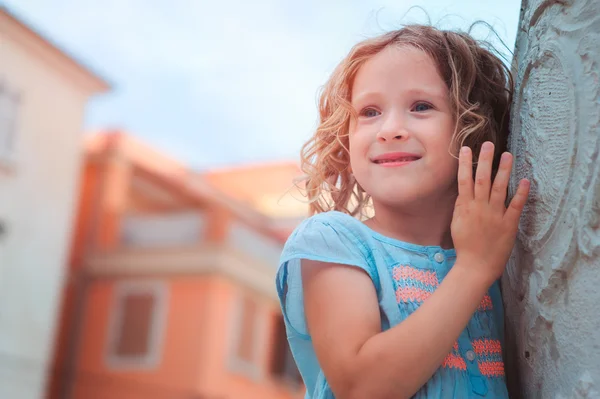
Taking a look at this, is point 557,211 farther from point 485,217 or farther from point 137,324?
point 137,324

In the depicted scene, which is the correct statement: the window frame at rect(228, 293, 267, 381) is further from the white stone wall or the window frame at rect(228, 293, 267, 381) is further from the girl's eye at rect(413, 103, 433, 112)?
the girl's eye at rect(413, 103, 433, 112)

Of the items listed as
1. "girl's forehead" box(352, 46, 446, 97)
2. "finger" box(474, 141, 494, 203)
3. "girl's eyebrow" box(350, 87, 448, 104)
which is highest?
"girl's forehead" box(352, 46, 446, 97)

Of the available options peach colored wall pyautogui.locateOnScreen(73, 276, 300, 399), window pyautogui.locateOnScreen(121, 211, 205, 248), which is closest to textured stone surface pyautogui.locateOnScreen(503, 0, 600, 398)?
peach colored wall pyautogui.locateOnScreen(73, 276, 300, 399)

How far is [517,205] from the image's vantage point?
1.28m

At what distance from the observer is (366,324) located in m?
1.23

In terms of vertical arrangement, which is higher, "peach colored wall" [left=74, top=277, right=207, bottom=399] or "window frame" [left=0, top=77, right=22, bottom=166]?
"window frame" [left=0, top=77, right=22, bottom=166]

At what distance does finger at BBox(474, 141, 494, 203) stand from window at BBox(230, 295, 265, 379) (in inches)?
548

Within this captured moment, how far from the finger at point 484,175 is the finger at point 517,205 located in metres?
0.04

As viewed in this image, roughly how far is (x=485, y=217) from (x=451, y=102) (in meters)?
0.25

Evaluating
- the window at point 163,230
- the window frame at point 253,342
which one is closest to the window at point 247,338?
the window frame at point 253,342

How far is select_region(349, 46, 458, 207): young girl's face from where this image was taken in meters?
1.38

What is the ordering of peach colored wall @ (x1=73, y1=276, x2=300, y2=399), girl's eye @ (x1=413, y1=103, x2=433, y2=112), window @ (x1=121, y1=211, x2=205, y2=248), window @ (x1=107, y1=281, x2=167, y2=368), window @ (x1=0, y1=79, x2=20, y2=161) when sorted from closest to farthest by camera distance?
girl's eye @ (x1=413, y1=103, x2=433, y2=112)
window @ (x1=0, y1=79, x2=20, y2=161)
peach colored wall @ (x1=73, y1=276, x2=300, y2=399)
window @ (x1=107, y1=281, x2=167, y2=368)
window @ (x1=121, y1=211, x2=205, y2=248)

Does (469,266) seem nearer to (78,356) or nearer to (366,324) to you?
(366,324)

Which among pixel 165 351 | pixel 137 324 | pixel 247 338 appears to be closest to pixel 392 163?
pixel 165 351
